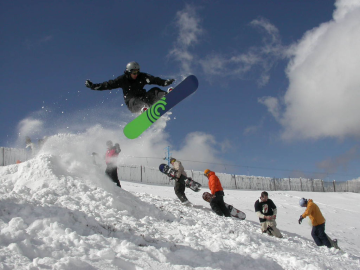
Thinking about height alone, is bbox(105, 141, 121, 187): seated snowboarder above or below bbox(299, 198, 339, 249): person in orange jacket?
above

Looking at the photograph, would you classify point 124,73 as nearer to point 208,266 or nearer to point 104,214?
point 104,214

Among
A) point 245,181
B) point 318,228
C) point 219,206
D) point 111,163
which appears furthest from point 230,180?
point 318,228

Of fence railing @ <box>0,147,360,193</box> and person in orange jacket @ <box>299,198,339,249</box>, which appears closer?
person in orange jacket @ <box>299,198,339,249</box>

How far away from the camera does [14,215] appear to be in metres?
4.43

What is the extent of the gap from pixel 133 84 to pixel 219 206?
4.20m

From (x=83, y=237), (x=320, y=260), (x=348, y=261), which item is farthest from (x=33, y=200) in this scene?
(x=348, y=261)

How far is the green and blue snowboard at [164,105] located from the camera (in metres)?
8.42

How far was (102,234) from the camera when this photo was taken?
4.51 m

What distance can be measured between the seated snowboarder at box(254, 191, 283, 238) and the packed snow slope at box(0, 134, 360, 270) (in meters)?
0.93

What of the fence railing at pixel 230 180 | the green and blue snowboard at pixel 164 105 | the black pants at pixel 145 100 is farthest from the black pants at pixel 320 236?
the fence railing at pixel 230 180

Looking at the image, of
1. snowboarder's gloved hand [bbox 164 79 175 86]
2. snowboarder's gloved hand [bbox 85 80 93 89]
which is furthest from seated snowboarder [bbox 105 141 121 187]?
snowboarder's gloved hand [bbox 164 79 175 86]

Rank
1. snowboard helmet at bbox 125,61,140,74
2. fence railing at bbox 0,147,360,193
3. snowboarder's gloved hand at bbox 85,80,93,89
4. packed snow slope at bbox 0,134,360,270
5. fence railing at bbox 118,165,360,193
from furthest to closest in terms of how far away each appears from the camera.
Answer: fence railing at bbox 118,165,360,193
fence railing at bbox 0,147,360,193
snowboarder's gloved hand at bbox 85,80,93,89
snowboard helmet at bbox 125,61,140,74
packed snow slope at bbox 0,134,360,270

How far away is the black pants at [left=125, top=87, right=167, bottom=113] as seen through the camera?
8.16 metres

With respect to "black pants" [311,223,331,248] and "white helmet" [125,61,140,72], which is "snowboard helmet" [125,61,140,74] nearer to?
"white helmet" [125,61,140,72]
